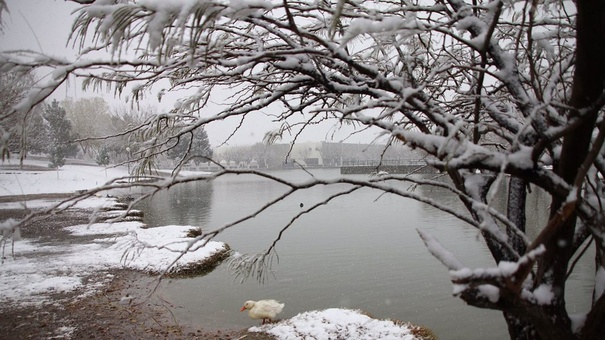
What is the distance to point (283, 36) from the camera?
2.20 meters

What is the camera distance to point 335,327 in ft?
21.2

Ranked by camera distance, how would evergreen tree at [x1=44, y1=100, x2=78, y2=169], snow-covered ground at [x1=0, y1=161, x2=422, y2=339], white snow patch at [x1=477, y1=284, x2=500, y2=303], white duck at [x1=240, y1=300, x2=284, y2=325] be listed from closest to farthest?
1. white snow patch at [x1=477, y1=284, x2=500, y2=303]
2. snow-covered ground at [x1=0, y1=161, x2=422, y2=339]
3. white duck at [x1=240, y1=300, x2=284, y2=325]
4. evergreen tree at [x1=44, y1=100, x2=78, y2=169]

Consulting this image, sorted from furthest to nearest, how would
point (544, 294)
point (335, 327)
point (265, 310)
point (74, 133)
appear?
1. point (74, 133)
2. point (265, 310)
3. point (335, 327)
4. point (544, 294)

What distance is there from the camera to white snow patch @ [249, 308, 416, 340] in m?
6.20

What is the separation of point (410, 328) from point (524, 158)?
5.60 meters

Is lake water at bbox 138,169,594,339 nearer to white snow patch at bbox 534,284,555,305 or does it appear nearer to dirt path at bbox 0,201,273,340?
dirt path at bbox 0,201,273,340

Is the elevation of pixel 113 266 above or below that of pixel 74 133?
below

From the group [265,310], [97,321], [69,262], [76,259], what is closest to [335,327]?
[265,310]

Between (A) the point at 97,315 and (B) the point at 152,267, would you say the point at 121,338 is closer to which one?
(A) the point at 97,315

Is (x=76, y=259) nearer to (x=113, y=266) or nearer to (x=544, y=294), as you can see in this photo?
(x=113, y=266)

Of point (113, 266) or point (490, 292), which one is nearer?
point (490, 292)

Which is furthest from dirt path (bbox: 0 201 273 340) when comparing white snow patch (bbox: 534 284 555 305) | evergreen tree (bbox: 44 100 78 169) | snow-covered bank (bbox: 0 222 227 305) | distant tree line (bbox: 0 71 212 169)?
evergreen tree (bbox: 44 100 78 169)

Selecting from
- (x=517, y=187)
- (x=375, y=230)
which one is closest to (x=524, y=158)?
(x=517, y=187)

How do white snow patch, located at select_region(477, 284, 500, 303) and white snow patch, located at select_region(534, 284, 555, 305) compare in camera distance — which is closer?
white snow patch, located at select_region(477, 284, 500, 303)
